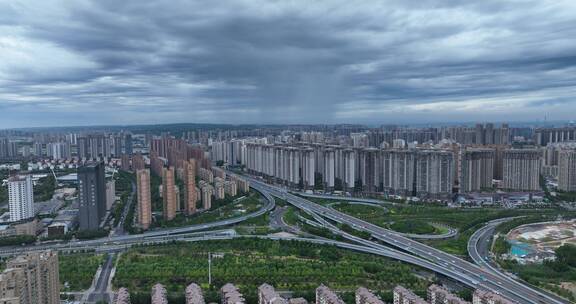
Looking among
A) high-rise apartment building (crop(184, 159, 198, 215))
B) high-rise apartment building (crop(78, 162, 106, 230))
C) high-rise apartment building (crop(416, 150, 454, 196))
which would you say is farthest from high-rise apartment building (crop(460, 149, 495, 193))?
high-rise apartment building (crop(78, 162, 106, 230))

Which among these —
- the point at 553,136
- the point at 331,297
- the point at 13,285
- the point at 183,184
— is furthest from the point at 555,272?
the point at 553,136

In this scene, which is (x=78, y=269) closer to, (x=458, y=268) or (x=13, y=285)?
(x=13, y=285)

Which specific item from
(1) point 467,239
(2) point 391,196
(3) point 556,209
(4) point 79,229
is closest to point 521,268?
(1) point 467,239

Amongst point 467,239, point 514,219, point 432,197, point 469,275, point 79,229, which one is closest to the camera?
point 469,275

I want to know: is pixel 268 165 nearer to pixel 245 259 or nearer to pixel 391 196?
pixel 391 196

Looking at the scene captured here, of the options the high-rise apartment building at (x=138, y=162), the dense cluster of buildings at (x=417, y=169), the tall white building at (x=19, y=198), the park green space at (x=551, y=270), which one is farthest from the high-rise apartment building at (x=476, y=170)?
the tall white building at (x=19, y=198)

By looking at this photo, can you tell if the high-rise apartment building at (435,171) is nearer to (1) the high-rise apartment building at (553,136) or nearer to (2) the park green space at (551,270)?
(2) the park green space at (551,270)

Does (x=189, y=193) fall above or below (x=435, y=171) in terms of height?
below
